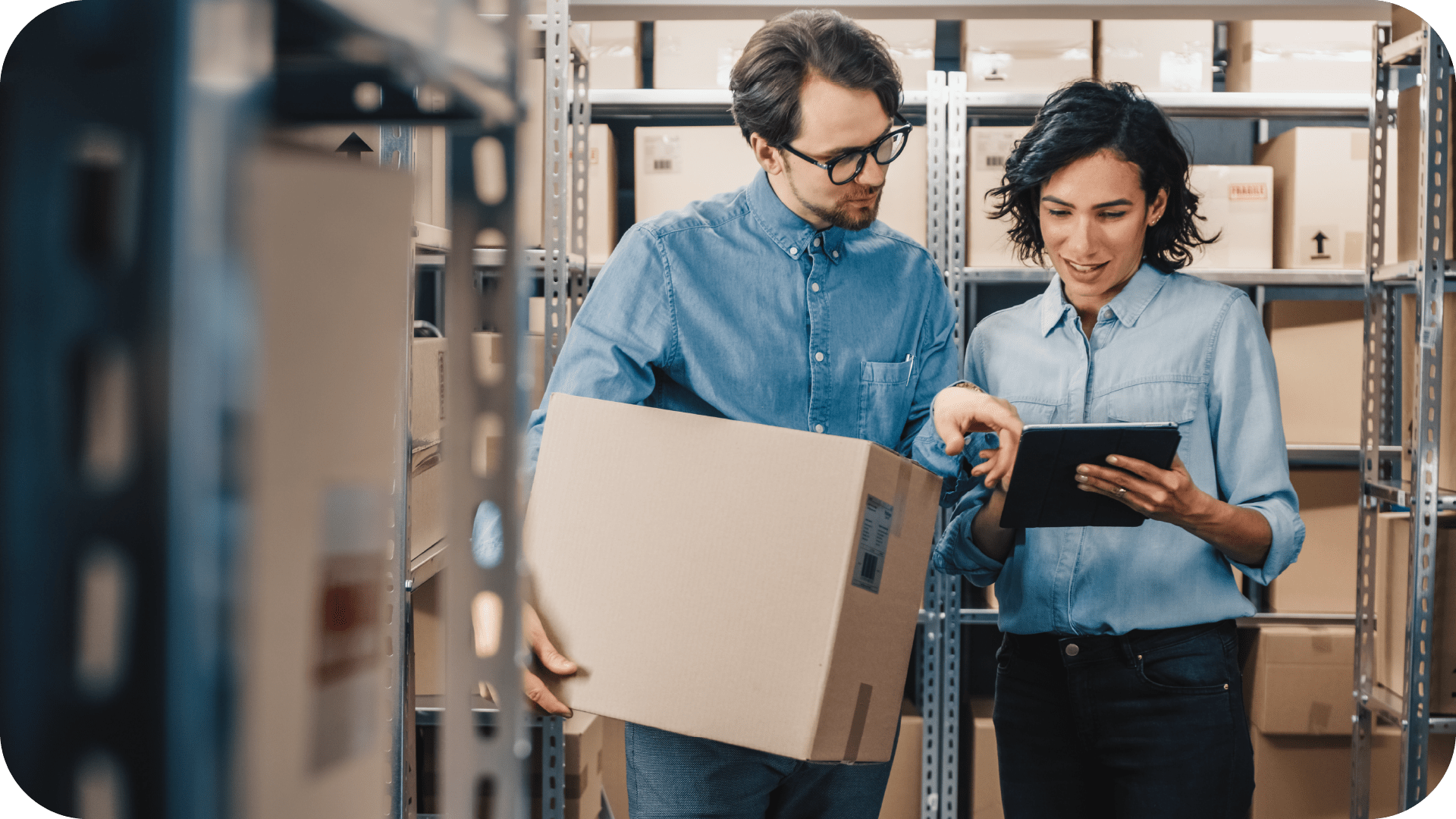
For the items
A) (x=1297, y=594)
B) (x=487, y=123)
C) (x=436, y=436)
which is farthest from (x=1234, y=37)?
(x=487, y=123)

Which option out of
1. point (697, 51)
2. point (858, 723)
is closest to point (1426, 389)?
point (858, 723)

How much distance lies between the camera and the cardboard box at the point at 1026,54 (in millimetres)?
2199

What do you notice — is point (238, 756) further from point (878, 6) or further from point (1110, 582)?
point (878, 6)

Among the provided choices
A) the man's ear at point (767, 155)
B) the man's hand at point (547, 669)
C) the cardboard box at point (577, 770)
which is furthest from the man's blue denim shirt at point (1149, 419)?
the cardboard box at point (577, 770)

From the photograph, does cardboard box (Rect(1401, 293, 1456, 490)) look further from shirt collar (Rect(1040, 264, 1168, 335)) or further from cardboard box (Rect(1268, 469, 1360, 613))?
shirt collar (Rect(1040, 264, 1168, 335))

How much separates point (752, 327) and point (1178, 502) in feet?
1.85

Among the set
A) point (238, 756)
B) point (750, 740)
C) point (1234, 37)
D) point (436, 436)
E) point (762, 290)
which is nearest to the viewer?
point (238, 756)

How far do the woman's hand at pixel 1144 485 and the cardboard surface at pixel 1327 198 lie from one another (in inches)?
55.6

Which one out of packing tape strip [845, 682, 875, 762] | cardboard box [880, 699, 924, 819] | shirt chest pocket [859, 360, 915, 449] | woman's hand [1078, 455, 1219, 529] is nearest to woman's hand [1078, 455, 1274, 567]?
woman's hand [1078, 455, 1219, 529]

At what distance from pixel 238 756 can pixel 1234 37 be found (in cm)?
268

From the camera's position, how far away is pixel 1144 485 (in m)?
1.10

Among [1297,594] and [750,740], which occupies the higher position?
[750,740]

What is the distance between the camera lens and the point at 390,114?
367mm

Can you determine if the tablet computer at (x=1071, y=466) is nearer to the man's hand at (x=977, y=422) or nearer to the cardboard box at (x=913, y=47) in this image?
the man's hand at (x=977, y=422)
